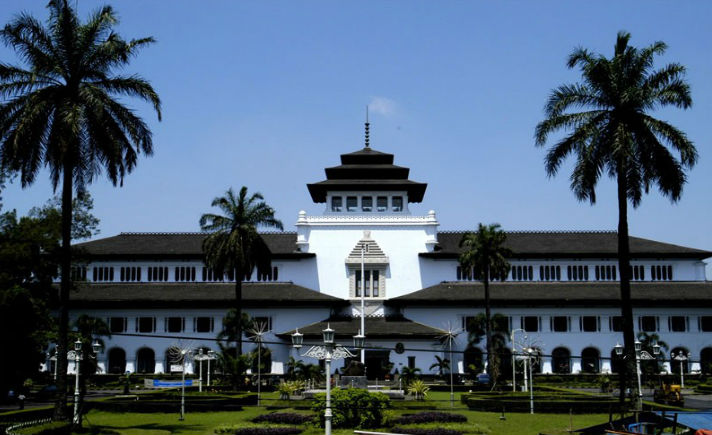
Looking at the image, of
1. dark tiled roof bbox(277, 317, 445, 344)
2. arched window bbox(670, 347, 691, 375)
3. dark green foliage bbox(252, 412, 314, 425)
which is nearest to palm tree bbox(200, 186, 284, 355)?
dark tiled roof bbox(277, 317, 445, 344)

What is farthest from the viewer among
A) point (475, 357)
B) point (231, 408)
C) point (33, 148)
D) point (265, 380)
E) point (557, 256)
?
point (557, 256)

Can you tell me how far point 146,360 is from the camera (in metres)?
75.8

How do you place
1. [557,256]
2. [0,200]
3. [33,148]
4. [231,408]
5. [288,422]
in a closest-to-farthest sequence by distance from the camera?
1. [33,148]
2. [288,422]
3. [231,408]
4. [0,200]
5. [557,256]

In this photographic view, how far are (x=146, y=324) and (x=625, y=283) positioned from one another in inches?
1985

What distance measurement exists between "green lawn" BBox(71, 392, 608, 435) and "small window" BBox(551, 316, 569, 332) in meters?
30.4

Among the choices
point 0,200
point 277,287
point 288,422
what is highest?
point 0,200

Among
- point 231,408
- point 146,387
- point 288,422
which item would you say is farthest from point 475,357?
point 288,422

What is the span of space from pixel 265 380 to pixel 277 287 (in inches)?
495

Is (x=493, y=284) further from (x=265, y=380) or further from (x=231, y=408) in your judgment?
(x=231, y=408)

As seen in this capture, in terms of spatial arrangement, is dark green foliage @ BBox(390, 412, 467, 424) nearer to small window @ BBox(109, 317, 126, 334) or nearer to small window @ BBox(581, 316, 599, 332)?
small window @ BBox(581, 316, 599, 332)

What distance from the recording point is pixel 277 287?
77438 mm

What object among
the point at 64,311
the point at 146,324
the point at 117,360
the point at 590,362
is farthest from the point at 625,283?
the point at 117,360

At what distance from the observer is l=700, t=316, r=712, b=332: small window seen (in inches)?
2921

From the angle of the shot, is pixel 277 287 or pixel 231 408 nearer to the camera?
pixel 231 408
